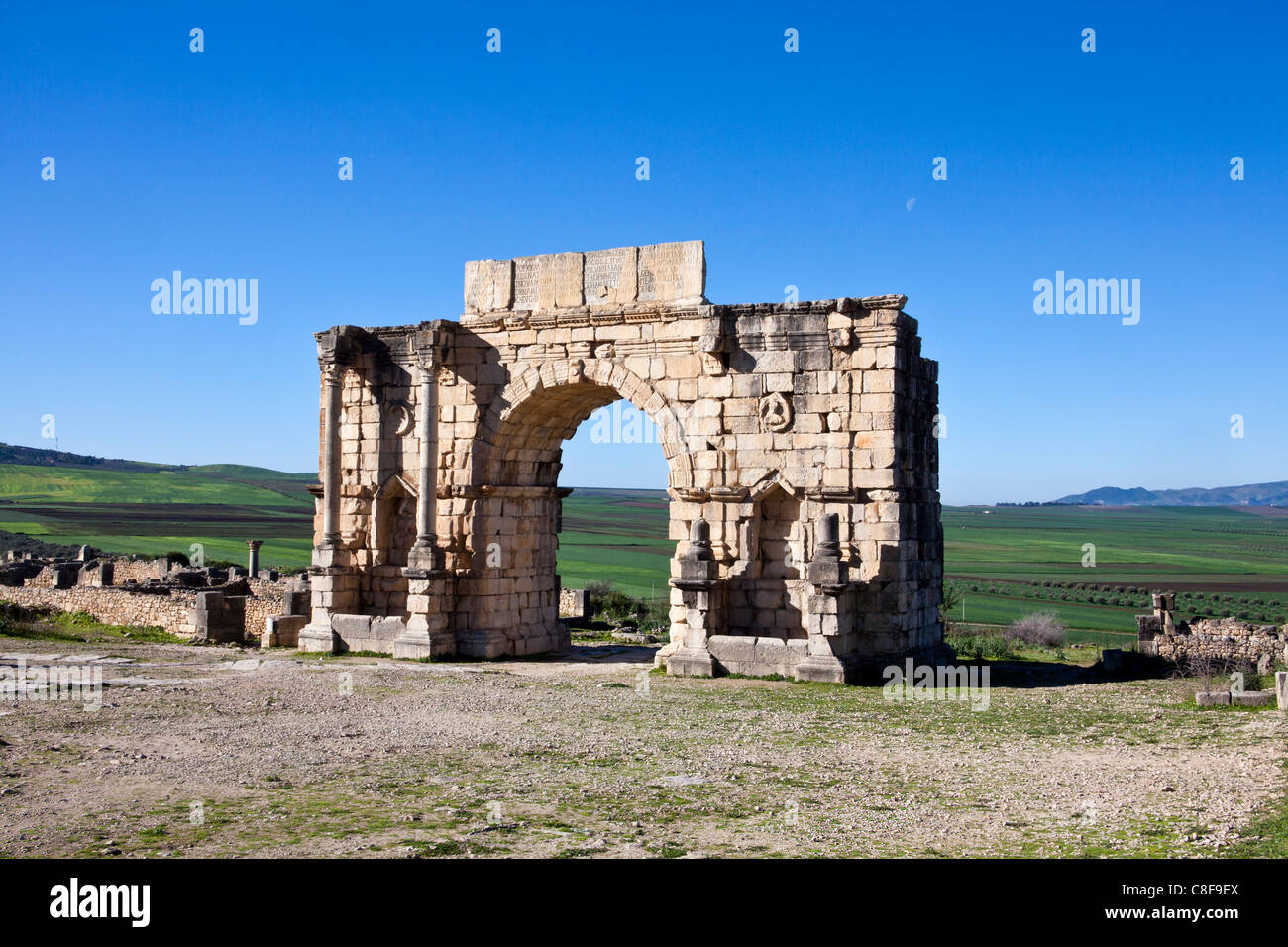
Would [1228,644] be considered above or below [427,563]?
below

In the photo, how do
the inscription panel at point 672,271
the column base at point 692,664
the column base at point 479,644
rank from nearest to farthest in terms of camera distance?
the column base at point 692,664
the inscription panel at point 672,271
the column base at point 479,644

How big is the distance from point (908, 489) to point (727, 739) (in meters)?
5.94

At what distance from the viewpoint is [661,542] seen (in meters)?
79.2

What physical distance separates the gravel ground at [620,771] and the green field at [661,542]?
19.7m

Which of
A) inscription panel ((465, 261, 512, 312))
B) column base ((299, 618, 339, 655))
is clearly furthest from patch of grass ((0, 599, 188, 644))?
inscription panel ((465, 261, 512, 312))

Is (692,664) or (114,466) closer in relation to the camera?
(692,664)

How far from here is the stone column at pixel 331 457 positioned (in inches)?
731

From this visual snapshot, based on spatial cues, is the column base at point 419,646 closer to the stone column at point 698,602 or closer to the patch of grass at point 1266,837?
the stone column at point 698,602

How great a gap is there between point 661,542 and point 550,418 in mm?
60827

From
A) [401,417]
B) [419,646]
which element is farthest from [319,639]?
[401,417]

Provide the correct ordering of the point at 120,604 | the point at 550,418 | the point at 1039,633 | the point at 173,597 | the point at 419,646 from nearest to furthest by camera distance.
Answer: the point at 419,646 → the point at 550,418 → the point at 173,597 → the point at 120,604 → the point at 1039,633

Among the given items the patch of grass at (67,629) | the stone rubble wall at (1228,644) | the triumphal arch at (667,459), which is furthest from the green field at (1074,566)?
the patch of grass at (67,629)

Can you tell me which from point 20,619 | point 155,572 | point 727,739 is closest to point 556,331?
point 727,739

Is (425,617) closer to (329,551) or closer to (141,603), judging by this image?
(329,551)
